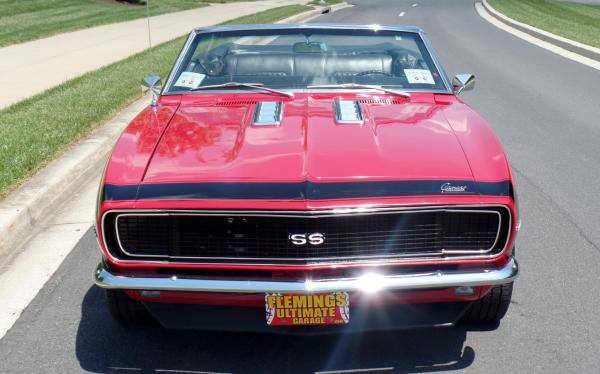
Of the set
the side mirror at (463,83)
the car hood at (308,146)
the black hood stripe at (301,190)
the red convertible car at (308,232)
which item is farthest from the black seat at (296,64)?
the black hood stripe at (301,190)

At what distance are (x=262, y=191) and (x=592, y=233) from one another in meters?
3.07

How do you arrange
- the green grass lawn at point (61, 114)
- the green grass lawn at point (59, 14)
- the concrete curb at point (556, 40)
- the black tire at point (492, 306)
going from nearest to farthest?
the black tire at point (492, 306) → the green grass lawn at point (61, 114) → the concrete curb at point (556, 40) → the green grass lawn at point (59, 14)

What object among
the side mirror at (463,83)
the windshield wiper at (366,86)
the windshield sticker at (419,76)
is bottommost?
the side mirror at (463,83)

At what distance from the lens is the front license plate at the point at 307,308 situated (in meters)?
3.53

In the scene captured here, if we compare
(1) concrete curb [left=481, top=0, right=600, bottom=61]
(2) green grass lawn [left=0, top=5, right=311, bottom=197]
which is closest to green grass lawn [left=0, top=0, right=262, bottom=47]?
(2) green grass lawn [left=0, top=5, right=311, bottom=197]

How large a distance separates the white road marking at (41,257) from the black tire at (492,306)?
2416 mm

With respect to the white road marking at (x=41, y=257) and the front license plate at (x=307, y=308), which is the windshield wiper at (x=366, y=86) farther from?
the white road marking at (x=41, y=257)

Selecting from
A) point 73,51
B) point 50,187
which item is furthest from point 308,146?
point 73,51

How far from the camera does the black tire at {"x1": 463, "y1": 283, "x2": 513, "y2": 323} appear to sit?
4.00 metres

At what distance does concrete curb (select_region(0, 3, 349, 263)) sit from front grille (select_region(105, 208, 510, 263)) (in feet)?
6.33

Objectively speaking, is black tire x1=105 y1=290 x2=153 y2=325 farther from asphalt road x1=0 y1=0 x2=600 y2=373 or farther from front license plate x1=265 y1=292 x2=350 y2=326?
front license plate x1=265 y1=292 x2=350 y2=326

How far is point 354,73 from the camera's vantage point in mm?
5312

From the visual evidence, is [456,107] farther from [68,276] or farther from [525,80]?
[525,80]

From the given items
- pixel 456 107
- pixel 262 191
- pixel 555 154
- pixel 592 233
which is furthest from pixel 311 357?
pixel 555 154
